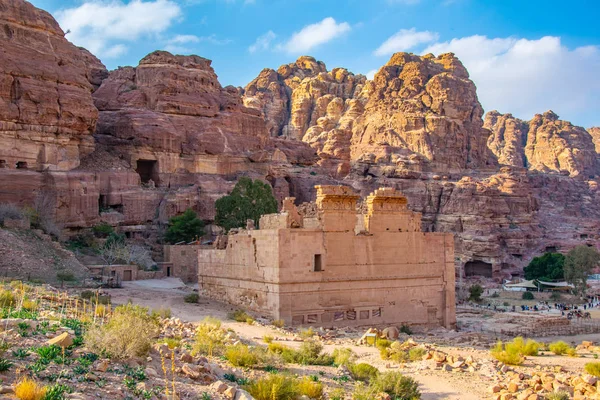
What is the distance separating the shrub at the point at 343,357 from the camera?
583 inches

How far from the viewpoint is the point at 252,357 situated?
13.1 metres

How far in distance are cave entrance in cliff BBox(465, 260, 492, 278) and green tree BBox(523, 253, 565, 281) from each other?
6.82 m

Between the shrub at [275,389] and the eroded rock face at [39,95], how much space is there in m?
34.3

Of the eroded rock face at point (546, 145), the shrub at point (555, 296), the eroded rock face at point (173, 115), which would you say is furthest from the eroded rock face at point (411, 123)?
the eroded rock face at point (546, 145)

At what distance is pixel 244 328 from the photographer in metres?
19.8

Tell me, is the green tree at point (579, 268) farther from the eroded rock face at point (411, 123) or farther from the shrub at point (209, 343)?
the shrub at point (209, 343)

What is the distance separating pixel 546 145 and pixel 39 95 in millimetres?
106860

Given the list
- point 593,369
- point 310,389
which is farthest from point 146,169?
point 310,389

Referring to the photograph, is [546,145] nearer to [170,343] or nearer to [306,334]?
[306,334]

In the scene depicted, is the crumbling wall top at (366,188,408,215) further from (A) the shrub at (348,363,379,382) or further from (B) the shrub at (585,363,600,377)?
(A) the shrub at (348,363,379,382)

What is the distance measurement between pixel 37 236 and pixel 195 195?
53.1ft

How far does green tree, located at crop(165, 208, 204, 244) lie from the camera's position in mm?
41125

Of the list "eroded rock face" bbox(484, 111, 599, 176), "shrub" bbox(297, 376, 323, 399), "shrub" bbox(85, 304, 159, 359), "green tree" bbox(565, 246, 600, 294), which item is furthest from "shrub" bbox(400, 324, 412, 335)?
"eroded rock face" bbox(484, 111, 599, 176)

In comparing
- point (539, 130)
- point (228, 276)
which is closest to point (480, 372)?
point (228, 276)
